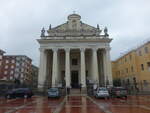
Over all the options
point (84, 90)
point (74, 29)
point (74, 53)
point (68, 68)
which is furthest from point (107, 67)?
point (74, 29)

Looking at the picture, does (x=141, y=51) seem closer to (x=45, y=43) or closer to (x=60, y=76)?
(x=60, y=76)

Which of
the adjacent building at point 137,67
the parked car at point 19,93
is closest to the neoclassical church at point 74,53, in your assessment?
the parked car at point 19,93

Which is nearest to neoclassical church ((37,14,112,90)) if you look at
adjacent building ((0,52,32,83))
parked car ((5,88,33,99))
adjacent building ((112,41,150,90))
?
parked car ((5,88,33,99))

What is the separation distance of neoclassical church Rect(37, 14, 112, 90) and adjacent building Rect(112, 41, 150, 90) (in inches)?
284

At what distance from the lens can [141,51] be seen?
2988 centimetres

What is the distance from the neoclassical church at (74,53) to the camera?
2839 centimetres

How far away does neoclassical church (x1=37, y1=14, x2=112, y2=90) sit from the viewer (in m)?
28.4

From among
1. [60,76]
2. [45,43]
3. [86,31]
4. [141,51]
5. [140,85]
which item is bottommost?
[140,85]

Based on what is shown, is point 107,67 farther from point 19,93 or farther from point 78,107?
point 78,107

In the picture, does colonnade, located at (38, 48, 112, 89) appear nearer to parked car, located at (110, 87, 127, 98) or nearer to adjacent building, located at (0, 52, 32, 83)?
parked car, located at (110, 87, 127, 98)

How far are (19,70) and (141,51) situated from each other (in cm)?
4858

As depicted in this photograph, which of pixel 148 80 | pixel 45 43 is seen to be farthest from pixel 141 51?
pixel 45 43

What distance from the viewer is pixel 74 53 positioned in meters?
35.0

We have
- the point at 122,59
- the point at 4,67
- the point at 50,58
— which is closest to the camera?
the point at 50,58
